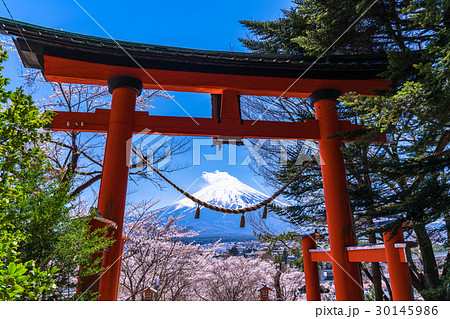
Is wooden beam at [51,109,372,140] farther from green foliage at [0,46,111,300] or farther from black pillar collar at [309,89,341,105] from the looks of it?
green foliage at [0,46,111,300]

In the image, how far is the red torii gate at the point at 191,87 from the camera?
9.38 feet

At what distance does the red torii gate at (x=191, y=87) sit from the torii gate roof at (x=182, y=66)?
0.4 inches

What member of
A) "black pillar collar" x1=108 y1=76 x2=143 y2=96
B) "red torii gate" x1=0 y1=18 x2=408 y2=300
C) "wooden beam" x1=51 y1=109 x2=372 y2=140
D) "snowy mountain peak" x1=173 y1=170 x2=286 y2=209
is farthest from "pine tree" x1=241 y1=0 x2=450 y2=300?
"snowy mountain peak" x1=173 y1=170 x2=286 y2=209

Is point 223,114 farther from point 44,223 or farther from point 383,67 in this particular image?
point 44,223

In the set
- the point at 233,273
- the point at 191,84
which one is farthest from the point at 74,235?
the point at 233,273

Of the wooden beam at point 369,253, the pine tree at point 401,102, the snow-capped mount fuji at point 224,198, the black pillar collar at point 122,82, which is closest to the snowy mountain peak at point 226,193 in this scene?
the snow-capped mount fuji at point 224,198

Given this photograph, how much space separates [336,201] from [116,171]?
8.17ft

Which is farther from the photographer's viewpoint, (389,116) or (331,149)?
(331,149)

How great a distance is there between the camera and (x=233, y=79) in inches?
137

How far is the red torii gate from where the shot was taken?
9.38ft

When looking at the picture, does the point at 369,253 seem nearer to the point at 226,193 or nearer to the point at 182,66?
the point at 182,66

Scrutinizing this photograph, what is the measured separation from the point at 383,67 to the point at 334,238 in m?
2.23

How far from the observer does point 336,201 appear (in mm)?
3254

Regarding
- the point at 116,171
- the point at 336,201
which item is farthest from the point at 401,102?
the point at 116,171
